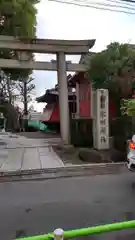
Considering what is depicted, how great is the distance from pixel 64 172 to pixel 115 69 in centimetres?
613

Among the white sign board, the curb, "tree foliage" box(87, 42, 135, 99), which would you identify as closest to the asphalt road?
the curb

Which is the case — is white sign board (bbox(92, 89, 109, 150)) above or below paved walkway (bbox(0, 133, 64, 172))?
above

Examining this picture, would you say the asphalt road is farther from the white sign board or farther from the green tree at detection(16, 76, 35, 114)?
the green tree at detection(16, 76, 35, 114)

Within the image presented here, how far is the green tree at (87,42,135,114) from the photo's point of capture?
1139 centimetres

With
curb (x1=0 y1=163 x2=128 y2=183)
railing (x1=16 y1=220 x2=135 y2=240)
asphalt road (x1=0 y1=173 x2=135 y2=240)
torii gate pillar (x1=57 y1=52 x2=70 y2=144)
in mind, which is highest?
torii gate pillar (x1=57 y1=52 x2=70 y2=144)

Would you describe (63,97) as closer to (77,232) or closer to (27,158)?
(27,158)

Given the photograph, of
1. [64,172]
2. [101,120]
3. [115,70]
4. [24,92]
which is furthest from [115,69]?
[24,92]

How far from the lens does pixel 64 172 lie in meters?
7.73

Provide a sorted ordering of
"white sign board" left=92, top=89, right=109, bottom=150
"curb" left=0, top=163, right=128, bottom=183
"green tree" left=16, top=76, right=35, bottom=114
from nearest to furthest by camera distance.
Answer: "curb" left=0, top=163, right=128, bottom=183 < "white sign board" left=92, top=89, right=109, bottom=150 < "green tree" left=16, top=76, right=35, bottom=114

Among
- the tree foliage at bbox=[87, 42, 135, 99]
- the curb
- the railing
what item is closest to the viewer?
the railing

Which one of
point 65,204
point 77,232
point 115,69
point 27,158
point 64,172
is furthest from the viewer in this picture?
point 115,69

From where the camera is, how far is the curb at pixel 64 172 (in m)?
7.19

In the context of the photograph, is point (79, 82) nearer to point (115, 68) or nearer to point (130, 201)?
point (115, 68)

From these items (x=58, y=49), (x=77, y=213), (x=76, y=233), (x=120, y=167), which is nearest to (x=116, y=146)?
(x=120, y=167)
